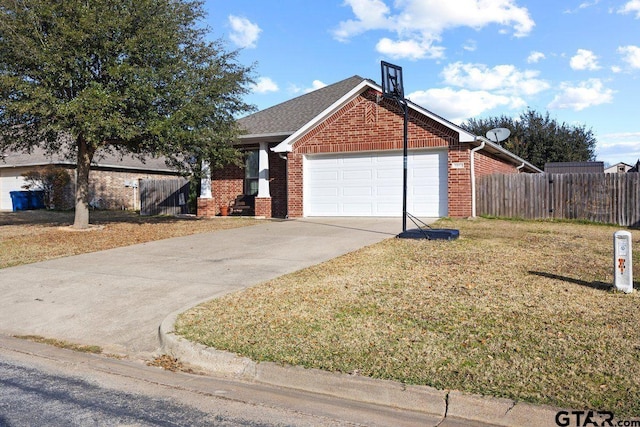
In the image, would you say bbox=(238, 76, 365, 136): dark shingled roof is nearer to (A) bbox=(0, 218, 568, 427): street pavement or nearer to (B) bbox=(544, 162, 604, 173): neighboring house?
(A) bbox=(0, 218, 568, 427): street pavement

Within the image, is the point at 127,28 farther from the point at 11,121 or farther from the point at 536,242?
the point at 536,242

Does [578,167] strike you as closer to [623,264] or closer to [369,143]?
[369,143]

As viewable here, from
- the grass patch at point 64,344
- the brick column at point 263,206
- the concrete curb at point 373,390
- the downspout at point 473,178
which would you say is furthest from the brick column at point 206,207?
the concrete curb at point 373,390

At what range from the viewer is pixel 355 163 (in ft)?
60.7

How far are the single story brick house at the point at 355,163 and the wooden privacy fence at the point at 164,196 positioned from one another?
9.82 ft

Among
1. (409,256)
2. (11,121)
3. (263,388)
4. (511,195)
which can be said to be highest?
(11,121)

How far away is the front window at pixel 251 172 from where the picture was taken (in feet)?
69.4

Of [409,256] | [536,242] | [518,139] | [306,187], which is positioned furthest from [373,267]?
[518,139]

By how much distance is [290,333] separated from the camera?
18.5 ft

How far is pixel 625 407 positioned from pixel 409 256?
19.7ft

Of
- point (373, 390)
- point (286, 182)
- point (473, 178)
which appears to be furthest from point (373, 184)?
point (373, 390)

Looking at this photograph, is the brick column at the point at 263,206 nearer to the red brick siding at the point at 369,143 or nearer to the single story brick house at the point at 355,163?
the single story brick house at the point at 355,163

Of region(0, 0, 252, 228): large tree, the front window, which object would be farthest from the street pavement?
the front window

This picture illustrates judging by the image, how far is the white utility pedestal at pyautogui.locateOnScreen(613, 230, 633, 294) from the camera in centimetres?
685
